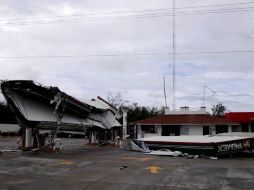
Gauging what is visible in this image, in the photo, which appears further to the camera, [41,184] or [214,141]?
[214,141]

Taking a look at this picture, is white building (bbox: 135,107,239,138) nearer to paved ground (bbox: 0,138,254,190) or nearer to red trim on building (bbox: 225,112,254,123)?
red trim on building (bbox: 225,112,254,123)

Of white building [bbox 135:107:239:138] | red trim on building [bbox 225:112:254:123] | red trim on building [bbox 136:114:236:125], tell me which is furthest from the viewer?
red trim on building [bbox 225:112:254:123]

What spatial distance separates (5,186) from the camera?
14742 millimetres

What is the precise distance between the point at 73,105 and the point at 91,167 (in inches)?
467

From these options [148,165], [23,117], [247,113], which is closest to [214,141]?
[148,165]

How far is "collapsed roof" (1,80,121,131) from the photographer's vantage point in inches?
1065

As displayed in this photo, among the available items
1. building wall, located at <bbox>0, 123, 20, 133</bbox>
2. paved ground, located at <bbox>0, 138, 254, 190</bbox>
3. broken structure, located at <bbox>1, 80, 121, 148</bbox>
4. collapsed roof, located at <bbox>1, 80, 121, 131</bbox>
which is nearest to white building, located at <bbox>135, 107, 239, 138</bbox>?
A: broken structure, located at <bbox>1, 80, 121, 148</bbox>

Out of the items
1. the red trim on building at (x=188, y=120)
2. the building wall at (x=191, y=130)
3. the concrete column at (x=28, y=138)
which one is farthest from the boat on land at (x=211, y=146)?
the building wall at (x=191, y=130)

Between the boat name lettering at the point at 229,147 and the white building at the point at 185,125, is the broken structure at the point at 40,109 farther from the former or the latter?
the white building at the point at 185,125

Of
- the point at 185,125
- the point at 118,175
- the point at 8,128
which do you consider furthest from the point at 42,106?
the point at 8,128

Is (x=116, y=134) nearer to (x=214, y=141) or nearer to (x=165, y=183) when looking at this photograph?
(x=214, y=141)

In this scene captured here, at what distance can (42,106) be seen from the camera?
94.9 feet

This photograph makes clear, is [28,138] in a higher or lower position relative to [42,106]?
lower

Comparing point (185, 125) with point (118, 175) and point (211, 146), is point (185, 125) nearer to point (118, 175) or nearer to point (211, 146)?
point (211, 146)
